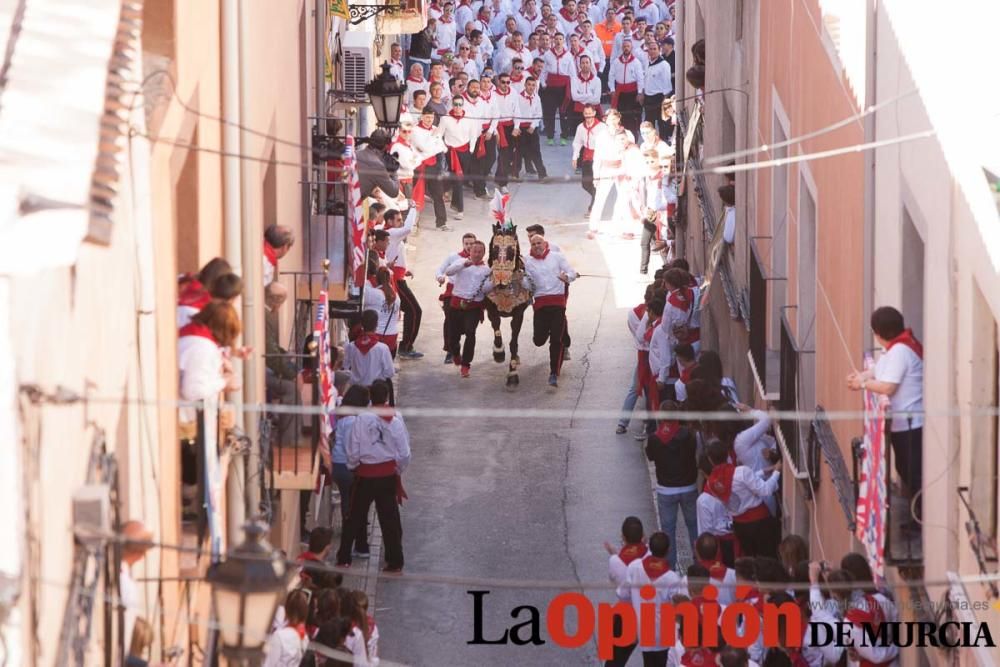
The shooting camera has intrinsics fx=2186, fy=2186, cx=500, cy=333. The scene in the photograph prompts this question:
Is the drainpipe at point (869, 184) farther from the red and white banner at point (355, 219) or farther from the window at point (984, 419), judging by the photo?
the red and white banner at point (355, 219)

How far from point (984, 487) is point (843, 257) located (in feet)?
13.0

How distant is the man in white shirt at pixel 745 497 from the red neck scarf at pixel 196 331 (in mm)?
5532

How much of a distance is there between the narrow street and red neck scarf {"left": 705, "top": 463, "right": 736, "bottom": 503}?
1.28 m

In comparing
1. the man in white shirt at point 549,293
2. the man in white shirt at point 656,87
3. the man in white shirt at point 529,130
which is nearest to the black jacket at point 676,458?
the man in white shirt at point 549,293

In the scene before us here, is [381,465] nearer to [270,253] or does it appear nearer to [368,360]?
[270,253]

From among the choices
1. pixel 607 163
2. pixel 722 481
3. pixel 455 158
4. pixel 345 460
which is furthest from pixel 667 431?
pixel 455 158

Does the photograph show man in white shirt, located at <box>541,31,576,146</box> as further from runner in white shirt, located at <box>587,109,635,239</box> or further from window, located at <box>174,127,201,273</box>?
window, located at <box>174,127,201,273</box>

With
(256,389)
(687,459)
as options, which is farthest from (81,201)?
(687,459)

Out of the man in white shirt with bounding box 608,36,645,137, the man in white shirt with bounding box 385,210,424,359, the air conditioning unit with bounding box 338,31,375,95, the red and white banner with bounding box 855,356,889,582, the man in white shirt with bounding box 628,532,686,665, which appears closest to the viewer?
the red and white banner with bounding box 855,356,889,582

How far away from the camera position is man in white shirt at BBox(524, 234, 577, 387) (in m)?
23.0

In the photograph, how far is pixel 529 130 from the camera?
32719mm

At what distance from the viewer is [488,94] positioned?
107 feet

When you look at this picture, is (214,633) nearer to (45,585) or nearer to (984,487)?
(984,487)

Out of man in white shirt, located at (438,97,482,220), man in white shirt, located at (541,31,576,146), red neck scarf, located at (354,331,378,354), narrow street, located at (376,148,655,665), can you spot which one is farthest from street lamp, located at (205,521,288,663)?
man in white shirt, located at (541,31,576,146)
